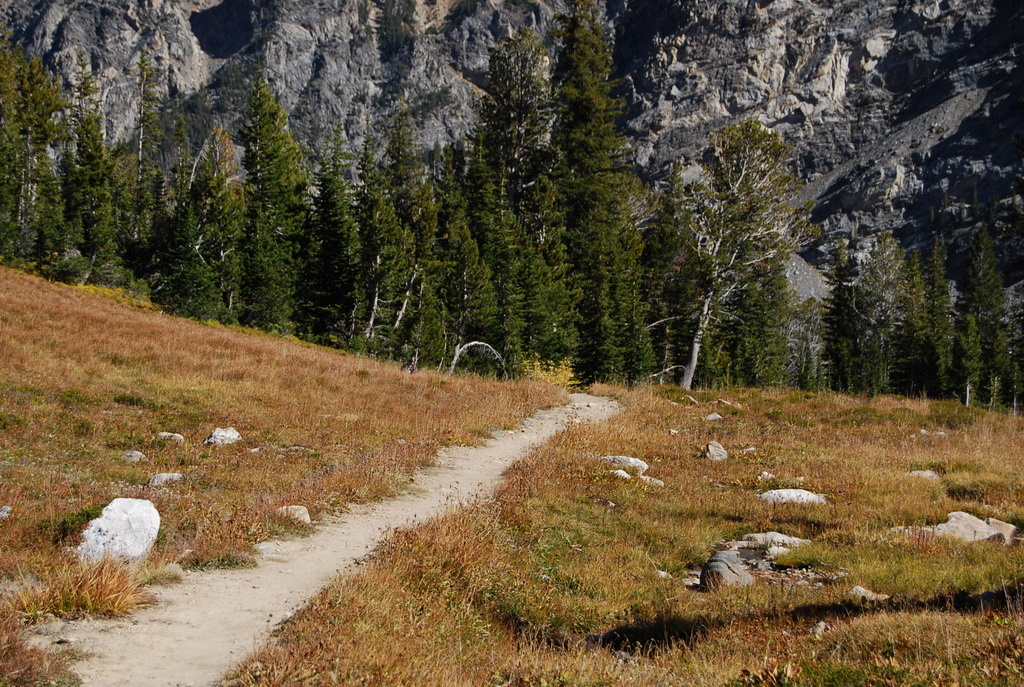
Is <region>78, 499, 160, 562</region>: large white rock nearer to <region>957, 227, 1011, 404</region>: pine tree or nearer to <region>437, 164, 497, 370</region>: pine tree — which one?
<region>437, 164, 497, 370</region>: pine tree

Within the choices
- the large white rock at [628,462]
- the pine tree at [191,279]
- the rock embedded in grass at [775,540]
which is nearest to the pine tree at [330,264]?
the pine tree at [191,279]

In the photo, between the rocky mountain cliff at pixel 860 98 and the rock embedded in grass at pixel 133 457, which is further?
the rocky mountain cliff at pixel 860 98

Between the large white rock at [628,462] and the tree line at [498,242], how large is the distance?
620 inches

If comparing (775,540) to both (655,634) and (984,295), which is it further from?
(984,295)

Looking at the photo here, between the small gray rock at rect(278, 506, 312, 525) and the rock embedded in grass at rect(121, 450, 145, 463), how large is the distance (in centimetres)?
388

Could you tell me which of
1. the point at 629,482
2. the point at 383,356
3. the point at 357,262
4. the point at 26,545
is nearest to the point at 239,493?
the point at 26,545

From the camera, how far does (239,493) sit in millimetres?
9422

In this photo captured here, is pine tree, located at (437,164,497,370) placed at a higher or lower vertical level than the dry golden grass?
higher

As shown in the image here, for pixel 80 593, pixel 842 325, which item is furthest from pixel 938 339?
pixel 80 593

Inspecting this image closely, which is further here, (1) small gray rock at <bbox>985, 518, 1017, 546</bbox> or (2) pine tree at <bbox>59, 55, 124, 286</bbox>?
(2) pine tree at <bbox>59, 55, 124, 286</bbox>

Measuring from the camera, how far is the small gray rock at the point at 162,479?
951 centimetres

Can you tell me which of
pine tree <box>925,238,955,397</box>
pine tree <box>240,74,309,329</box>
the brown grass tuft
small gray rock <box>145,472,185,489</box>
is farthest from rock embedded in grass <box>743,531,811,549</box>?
pine tree <box>925,238,955,397</box>

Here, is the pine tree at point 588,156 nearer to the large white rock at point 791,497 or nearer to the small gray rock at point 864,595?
the large white rock at point 791,497

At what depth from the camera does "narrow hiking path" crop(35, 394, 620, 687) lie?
4.71 meters
